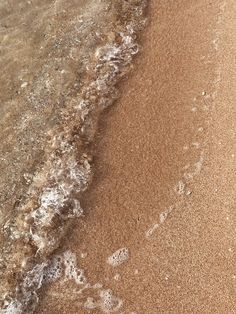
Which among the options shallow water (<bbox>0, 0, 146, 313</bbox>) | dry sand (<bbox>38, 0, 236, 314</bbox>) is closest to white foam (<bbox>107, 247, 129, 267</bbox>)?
dry sand (<bbox>38, 0, 236, 314</bbox>)

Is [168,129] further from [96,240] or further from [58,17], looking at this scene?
[58,17]

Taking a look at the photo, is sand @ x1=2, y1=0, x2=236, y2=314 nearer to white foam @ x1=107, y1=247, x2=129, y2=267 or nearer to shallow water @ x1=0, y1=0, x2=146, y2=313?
white foam @ x1=107, y1=247, x2=129, y2=267

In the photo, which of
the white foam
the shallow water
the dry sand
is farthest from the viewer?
the shallow water

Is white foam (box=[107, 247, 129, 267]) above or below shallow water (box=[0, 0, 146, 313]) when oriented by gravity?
below

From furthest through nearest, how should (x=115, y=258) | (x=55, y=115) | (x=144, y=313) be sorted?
(x=55, y=115)
(x=115, y=258)
(x=144, y=313)

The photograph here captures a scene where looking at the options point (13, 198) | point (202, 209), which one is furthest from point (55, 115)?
point (202, 209)

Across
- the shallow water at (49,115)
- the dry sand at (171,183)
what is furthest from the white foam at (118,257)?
the shallow water at (49,115)
